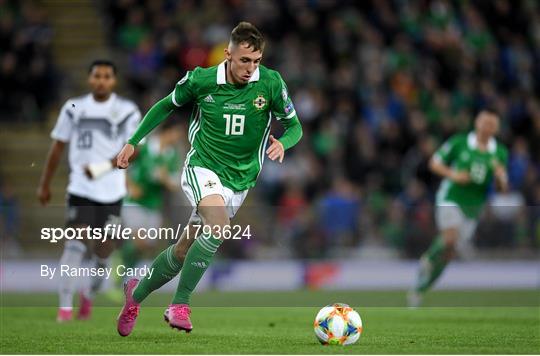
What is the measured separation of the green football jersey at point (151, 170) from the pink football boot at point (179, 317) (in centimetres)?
783

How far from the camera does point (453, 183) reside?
15.1 m

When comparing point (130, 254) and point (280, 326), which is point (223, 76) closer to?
point (280, 326)

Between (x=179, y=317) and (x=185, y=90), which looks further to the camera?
(x=185, y=90)

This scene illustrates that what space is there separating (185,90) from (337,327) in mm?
2234

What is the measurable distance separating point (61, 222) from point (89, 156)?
2.52 meters

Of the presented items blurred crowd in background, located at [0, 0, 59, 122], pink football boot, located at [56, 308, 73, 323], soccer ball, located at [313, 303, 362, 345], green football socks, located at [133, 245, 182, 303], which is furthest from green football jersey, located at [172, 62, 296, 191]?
blurred crowd in background, located at [0, 0, 59, 122]

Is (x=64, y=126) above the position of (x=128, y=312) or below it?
above

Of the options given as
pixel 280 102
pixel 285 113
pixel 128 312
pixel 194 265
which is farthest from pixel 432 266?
pixel 194 265

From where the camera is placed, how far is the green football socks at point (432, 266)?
48.1ft

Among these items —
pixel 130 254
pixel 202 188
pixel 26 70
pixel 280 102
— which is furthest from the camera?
pixel 26 70

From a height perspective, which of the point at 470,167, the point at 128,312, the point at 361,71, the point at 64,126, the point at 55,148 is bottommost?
the point at 128,312

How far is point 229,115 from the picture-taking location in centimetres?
934

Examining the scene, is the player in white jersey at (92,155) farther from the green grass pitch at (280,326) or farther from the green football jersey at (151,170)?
the green football jersey at (151,170)

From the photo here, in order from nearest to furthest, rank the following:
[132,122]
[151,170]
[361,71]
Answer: [132,122]
[151,170]
[361,71]
